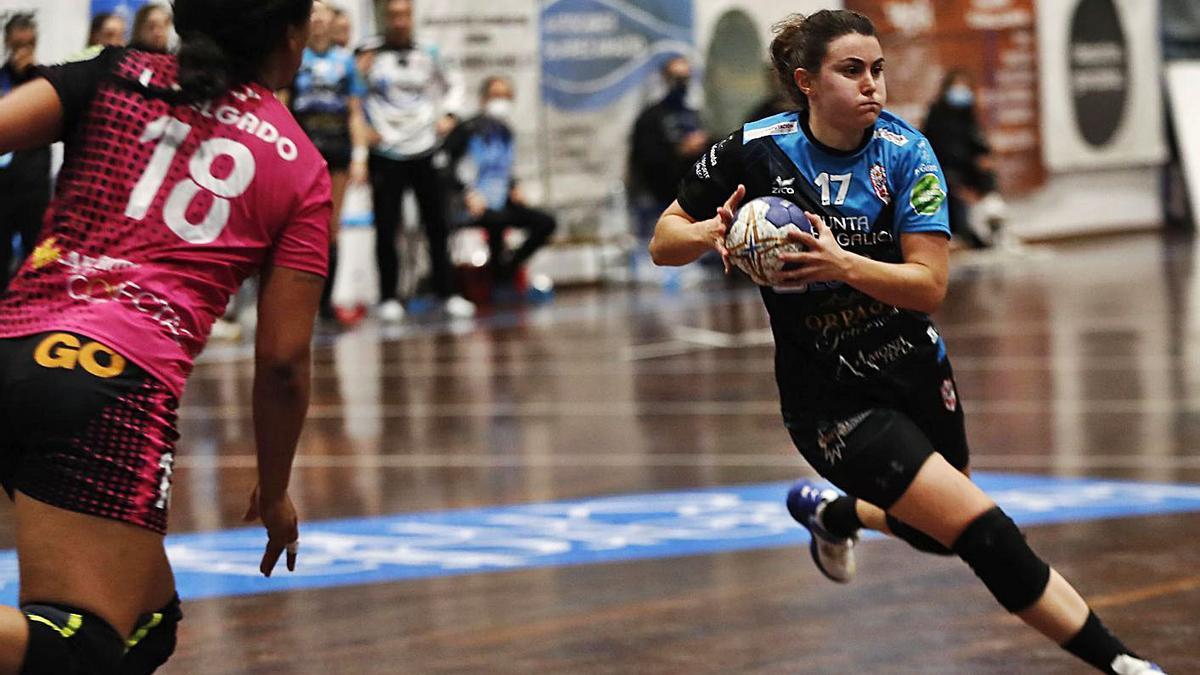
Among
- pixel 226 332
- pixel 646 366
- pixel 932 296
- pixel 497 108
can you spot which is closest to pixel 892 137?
pixel 932 296

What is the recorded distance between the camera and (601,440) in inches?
375

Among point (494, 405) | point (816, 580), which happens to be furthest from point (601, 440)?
point (816, 580)

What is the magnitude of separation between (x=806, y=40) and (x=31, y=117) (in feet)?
6.42

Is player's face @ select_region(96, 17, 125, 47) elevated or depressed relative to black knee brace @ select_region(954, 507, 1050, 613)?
elevated

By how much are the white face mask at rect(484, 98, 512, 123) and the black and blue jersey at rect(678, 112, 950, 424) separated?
11.9 m

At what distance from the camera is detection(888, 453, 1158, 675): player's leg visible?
4336mm

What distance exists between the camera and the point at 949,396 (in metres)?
4.73

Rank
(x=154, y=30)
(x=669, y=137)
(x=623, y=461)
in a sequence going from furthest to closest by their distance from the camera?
(x=669, y=137)
(x=154, y=30)
(x=623, y=461)

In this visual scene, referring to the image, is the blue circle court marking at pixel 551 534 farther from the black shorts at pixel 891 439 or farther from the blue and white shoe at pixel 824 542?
the black shorts at pixel 891 439

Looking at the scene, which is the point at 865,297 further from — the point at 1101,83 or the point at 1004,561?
the point at 1101,83

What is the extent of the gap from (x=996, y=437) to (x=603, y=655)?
4260mm

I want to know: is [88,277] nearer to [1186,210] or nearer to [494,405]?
[494,405]

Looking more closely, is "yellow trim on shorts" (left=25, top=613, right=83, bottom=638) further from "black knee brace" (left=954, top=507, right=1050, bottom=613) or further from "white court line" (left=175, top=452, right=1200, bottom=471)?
"white court line" (left=175, top=452, right=1200, bottom=471)

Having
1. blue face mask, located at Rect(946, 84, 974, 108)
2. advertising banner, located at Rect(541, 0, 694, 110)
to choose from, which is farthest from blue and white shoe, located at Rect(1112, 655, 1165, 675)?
blue face mask, located at Rect(946, 84, 974, 108)
